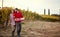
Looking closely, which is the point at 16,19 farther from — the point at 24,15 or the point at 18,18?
the point at 24,15

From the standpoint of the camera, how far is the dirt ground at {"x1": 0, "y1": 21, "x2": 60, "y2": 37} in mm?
3199

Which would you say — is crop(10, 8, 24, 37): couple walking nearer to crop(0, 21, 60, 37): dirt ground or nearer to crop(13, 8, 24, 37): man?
crop(13, 8, 24, 37): man

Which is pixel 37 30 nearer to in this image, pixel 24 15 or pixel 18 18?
pixel 24 15

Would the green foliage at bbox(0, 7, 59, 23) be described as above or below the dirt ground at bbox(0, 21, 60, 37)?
above

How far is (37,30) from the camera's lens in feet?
10.7

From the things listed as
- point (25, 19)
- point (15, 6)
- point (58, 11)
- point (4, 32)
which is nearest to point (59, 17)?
point (58, 11)

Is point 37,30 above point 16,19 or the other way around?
the other way around

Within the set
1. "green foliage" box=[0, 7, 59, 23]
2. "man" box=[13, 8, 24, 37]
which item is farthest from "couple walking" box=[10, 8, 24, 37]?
"green foliage" box=[0, 7, 59, 23]

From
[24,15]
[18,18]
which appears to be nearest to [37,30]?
[24,15]

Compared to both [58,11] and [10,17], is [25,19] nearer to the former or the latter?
[10,17]

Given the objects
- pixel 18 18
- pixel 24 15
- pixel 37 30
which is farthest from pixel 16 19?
pixel 37 30

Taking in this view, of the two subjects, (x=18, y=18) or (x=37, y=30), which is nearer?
(x=18, y=18)

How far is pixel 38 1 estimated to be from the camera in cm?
338

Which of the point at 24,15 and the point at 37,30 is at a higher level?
the point at 24,15
